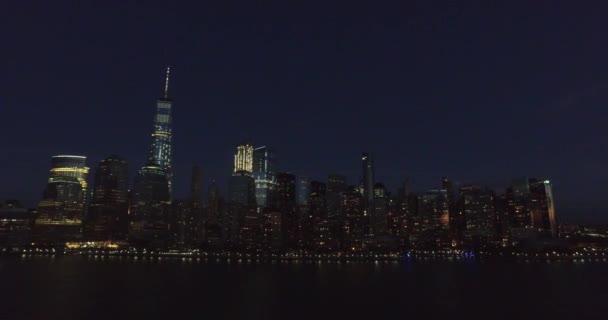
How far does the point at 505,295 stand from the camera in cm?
6962

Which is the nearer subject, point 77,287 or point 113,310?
point 113,310

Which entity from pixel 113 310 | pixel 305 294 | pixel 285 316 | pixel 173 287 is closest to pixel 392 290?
pixel 305 294

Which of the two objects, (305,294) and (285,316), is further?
(305,294)

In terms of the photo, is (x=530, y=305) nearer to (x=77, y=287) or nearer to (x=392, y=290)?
(x=392, y=290)

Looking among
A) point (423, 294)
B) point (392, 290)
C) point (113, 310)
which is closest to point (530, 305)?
point (423, 294)

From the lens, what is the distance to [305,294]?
228 ft

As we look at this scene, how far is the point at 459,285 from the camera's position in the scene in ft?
277

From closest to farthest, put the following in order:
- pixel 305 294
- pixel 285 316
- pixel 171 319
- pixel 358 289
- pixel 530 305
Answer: pixel 171 319 → pixel 285 316 → pixel 530 305 → pixel 305 294 → pixel 358 289

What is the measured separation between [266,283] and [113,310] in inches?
1416

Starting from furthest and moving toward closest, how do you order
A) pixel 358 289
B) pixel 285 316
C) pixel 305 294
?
1. pixel 358 289
2. pixel 305 294
3. pixel 285 316

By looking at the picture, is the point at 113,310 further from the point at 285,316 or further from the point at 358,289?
the point at 358,289

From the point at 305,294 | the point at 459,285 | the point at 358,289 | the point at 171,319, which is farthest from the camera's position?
the point at 459,285

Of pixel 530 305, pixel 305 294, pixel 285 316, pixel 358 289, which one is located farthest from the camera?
pixel 358 289

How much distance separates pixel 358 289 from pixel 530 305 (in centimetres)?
2450
